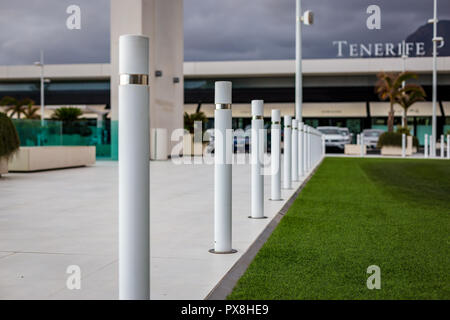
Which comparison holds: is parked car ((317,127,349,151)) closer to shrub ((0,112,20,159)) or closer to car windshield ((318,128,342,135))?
car windshield ((318,128,342,135))

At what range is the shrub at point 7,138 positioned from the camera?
45.3 ft

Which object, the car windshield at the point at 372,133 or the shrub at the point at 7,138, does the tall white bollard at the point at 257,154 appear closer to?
the shrub at the point at 7,138

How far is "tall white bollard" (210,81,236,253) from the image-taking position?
5180mm

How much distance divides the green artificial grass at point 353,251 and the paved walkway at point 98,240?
1.26 ft

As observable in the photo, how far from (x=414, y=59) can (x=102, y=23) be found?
83.8 ft

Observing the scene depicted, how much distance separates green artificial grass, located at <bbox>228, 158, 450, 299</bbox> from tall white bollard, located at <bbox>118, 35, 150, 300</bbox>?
877 millimetres

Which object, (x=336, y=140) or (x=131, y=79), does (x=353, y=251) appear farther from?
(x=336, y=140)

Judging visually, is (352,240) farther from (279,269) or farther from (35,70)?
(35,70)

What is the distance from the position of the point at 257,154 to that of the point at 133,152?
393 centimetres

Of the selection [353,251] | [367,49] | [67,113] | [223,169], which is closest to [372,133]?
[367,49]

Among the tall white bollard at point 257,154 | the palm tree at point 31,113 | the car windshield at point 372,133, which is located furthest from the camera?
the palm tree at point 31,113

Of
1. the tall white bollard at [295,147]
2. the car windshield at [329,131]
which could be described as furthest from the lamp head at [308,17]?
the car windshield at [329,131]

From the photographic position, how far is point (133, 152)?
3.13 meters
